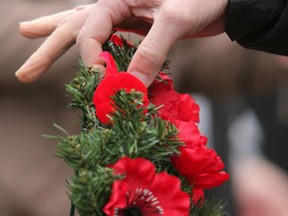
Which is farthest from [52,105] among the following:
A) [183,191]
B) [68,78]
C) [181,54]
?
[183,191]

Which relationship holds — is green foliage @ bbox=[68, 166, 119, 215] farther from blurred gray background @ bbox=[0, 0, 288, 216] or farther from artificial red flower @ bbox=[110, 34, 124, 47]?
blurred gray background @ bbox=[0, 0, 288, 216]

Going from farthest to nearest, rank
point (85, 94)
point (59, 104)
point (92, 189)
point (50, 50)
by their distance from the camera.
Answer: point (59, 104) → point (50, 50) → point (85, 94) → point (92, 189)

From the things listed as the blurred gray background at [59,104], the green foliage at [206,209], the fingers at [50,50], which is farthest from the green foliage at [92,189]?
the blurred gray background at [59,104]

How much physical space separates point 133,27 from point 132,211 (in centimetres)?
26

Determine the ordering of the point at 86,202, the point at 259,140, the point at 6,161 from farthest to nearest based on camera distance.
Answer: the point at 259,140, the point at 6,161, the point at 86,202

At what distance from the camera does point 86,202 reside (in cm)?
47

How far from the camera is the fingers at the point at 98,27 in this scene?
0.62 meters

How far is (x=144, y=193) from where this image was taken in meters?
0.49

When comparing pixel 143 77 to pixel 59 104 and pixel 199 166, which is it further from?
pixel 59 104


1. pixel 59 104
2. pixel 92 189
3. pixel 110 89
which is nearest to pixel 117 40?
pixel 110 89

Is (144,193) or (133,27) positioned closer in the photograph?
(144,193)

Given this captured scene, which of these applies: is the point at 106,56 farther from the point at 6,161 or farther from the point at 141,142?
the point at 6,161

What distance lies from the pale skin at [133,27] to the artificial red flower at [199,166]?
9cm

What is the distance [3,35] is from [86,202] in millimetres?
746
